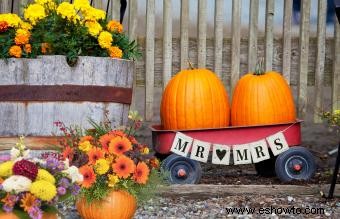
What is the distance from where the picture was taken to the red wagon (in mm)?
4004

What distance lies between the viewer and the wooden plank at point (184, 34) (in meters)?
5.05

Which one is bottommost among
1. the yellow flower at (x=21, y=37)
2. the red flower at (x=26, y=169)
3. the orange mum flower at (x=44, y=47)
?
the red flower at (x=26, y=169)

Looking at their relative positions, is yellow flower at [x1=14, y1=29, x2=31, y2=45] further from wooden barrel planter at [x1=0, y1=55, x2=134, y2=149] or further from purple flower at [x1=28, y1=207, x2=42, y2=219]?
purple flower at [x1=28, y1=207, x2=42, y2=219]

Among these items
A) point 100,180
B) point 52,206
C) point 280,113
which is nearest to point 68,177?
point 52,206

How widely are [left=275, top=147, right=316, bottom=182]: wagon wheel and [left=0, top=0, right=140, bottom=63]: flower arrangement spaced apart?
1.18 metres

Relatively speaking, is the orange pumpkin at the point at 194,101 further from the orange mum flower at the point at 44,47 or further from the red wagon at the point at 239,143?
the orange mum flower at the point at 44,47

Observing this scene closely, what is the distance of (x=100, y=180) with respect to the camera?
2.92m

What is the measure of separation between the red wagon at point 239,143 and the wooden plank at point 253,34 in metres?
1.10

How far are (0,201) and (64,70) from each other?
4.79ft

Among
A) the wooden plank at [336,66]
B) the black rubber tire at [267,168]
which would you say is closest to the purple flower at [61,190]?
the black rubber tire at [267,168]

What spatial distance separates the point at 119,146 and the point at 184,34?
7.32 ft

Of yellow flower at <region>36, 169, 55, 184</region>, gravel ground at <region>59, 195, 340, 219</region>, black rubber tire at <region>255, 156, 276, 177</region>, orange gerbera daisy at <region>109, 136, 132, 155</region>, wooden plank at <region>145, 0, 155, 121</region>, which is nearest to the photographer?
yellow flower at <region>36, 169, 55, 184</region>

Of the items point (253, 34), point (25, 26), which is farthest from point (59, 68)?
point (253, 34)

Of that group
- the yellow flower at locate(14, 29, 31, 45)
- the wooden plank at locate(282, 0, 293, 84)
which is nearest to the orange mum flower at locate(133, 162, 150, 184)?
the yellow flower at locate(14, 29, 31, 45)
